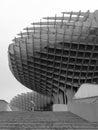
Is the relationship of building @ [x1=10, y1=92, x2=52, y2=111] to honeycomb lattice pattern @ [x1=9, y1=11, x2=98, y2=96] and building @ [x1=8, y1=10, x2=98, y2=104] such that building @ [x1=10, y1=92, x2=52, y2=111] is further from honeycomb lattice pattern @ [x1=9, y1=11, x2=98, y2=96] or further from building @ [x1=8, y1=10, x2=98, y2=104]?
honeycomb lattice pattern @ [x1=9, y1=11, x2=98, y2=96]

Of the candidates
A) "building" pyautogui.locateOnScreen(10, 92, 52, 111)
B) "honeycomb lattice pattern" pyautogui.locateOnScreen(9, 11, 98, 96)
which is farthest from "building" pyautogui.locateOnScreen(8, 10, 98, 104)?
"building" pyautogui.locateOnScreen(10, 92, 52, 111)

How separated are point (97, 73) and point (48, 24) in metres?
15.5

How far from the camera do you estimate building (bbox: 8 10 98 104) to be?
38.4 metres

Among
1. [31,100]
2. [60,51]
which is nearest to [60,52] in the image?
[60,51]

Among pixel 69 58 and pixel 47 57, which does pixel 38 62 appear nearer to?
pixel 47 57

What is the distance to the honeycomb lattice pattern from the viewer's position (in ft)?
126

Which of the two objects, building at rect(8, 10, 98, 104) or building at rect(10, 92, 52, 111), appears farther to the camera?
building at rect(10, 92, 52, 111)

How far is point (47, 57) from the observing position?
1737 inches

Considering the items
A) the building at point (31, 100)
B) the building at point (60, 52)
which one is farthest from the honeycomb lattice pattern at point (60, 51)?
the building at point (31, 100)

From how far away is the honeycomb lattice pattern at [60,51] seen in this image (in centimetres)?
3834

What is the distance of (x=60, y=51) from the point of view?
1681 inches

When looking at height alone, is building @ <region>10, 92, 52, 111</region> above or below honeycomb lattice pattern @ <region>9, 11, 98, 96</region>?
below

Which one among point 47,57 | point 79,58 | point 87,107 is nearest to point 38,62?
point 47,57

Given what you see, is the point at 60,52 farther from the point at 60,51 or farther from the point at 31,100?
the point at 31,100
